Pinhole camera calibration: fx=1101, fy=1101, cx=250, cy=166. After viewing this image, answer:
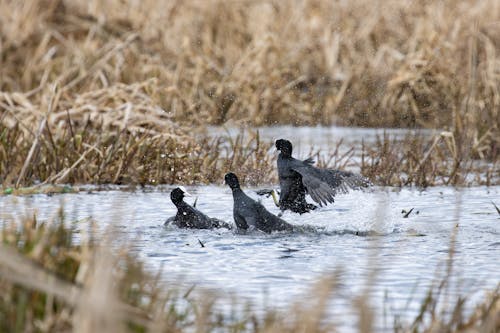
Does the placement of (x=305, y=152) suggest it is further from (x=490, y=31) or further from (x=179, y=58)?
(x=490, y=31)

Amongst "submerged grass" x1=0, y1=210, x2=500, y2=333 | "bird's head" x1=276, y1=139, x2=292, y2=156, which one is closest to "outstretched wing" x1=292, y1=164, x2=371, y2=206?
"bird's head" x1=276, y1=139, x2=292, y2=156

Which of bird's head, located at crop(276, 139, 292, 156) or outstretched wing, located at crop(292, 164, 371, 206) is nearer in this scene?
outstretched wing, located at crop(292, 164, 371, 206)

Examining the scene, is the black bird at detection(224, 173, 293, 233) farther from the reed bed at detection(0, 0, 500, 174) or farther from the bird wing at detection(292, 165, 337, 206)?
the reed bed at detection(0, 0, 500, 174)

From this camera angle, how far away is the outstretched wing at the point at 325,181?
27.3 ft

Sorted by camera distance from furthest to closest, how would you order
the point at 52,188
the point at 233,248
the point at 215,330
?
the point at 52,188, the point at 233,248, the point at 215,330

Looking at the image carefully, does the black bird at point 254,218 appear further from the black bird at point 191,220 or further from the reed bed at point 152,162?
the reed bed at point 152,162

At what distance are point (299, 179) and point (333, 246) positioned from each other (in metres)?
1.68

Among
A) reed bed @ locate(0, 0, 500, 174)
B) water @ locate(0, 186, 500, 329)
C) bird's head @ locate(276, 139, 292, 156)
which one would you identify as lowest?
water @ locate(0, 186, 500, 329)

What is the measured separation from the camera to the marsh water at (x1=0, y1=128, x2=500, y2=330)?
17.6ft

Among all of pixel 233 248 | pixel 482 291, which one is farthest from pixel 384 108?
pixel 482 291

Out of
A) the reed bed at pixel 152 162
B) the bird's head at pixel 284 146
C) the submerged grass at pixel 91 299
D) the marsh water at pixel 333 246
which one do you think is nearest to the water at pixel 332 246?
the marsh water at pixel 333 246

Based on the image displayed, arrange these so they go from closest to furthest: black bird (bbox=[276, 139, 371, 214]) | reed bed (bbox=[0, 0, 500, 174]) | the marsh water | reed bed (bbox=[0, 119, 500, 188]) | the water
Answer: the marsh water → the water → black bird (bbox=[276, 139, 371, 214]) → reed bed (bbox=[0, 119, 500, 188]) → reed bed (bbox=[0, 0, 500, 174])

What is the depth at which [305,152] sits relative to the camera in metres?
12.8

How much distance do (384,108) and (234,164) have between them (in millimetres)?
5428
